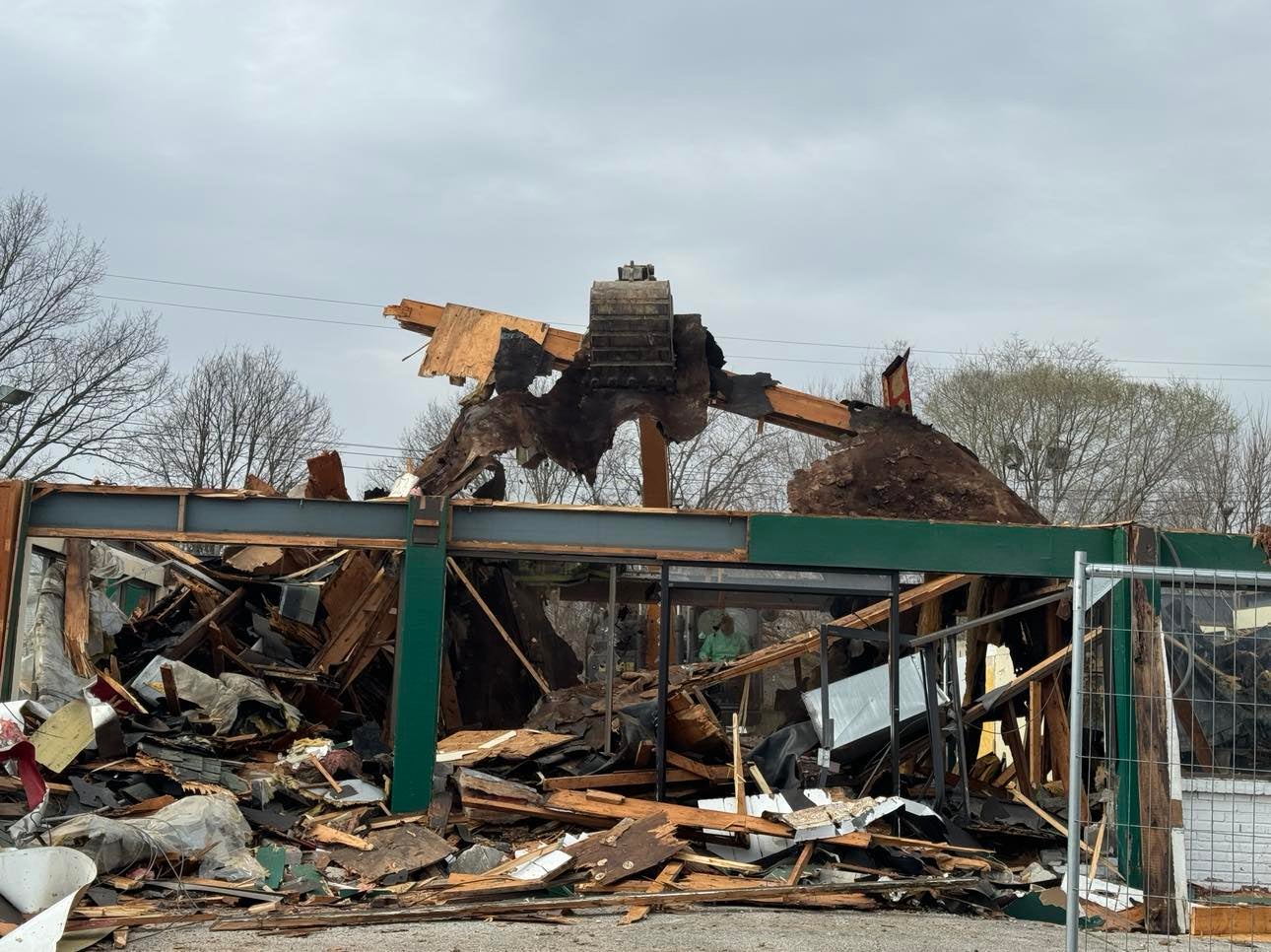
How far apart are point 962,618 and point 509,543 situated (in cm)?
626

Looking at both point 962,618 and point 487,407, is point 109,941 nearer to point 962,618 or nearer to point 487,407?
point 487,407

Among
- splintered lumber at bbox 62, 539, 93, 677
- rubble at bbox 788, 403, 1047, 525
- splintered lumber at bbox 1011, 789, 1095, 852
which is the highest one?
rubble at bbox 788, 403, 1047, 525

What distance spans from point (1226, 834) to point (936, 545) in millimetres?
3992

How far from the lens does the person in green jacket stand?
19906 millimetres

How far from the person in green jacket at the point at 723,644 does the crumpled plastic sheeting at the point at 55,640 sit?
870 cm

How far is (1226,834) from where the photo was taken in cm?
901

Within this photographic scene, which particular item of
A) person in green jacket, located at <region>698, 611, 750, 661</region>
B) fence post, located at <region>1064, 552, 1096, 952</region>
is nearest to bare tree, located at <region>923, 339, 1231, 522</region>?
person in green jacket, located at <region>698, 611, 750, 661</region>

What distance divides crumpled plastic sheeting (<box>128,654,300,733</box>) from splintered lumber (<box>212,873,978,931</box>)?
5527 mm

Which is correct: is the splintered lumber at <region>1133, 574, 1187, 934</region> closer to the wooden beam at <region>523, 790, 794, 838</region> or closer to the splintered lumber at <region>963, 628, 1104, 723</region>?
the splintered lumber at <region>963, 628, 1104, 723</region>

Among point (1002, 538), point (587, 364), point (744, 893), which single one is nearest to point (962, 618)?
point (1002, 538)

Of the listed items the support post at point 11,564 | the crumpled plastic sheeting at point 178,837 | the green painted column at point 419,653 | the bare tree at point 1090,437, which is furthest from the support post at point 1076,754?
the bare tree at point 1090,437

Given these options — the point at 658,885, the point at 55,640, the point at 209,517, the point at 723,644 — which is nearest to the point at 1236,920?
the point at 658,885

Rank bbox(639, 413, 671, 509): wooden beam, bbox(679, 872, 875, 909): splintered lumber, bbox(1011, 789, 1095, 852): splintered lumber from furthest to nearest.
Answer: bbox(639, 413, 671, 509): wooden beam, bbox(1011, 789, 1095, 852): splintered lumber, bbox(679, 872, 875, 909): splintered lumber

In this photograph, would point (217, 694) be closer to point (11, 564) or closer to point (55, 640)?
point (55, 640)
